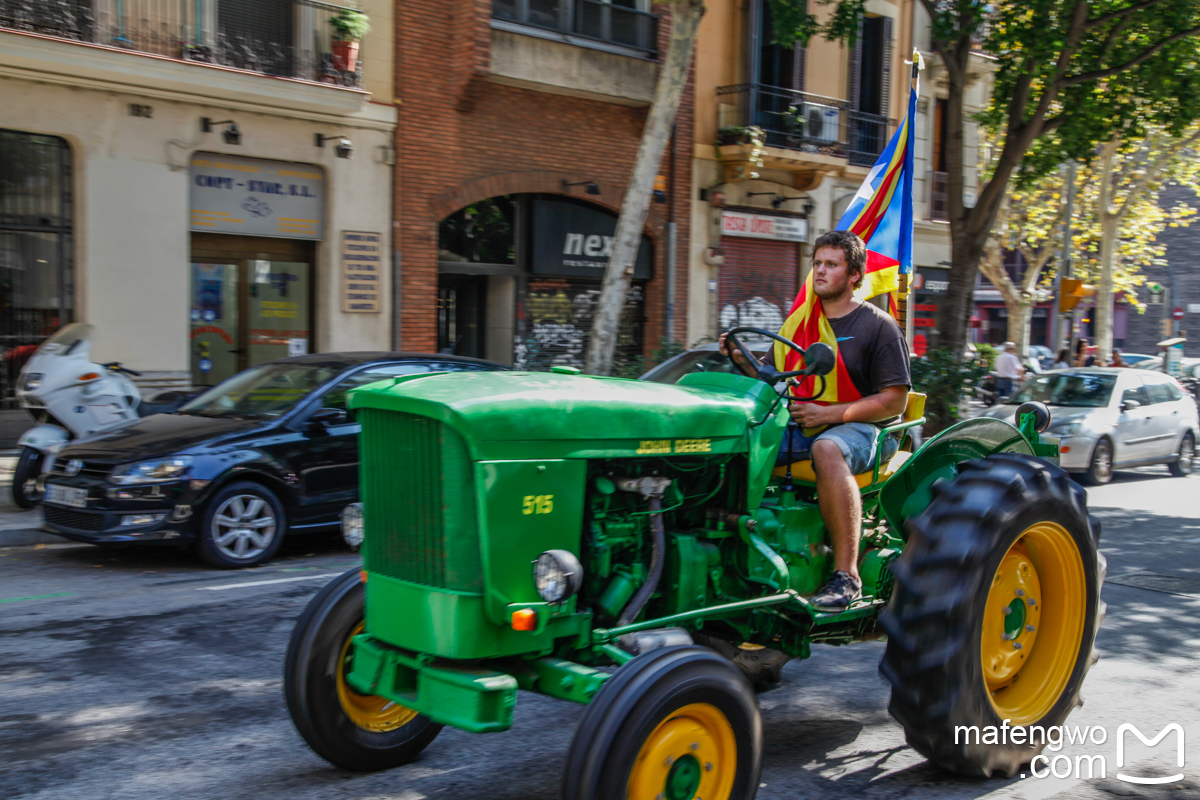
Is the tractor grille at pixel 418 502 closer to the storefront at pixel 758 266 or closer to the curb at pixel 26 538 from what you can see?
→ the curb at pixel 26 538

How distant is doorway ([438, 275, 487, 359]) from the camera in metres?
18.2

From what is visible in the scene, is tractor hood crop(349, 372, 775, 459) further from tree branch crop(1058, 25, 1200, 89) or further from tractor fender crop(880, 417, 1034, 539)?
tree branch crop(1058, 25, 1200, 89)

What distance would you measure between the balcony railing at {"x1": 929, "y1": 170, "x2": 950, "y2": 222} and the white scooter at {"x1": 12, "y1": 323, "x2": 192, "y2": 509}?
2109 centimetres

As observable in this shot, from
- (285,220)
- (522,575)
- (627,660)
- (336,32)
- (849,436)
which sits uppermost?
(336,32)

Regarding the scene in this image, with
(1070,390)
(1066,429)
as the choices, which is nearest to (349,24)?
(1066,429)

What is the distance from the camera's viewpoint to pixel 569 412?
3.56 m

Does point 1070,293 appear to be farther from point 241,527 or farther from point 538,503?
point 538,503

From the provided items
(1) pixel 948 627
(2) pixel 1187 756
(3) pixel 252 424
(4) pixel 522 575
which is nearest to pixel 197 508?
(3) pixel 252 424

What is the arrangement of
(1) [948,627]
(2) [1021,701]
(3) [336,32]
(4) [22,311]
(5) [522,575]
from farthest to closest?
(3) [336,32], (4) [22,311], (2) [1021,701], (1) [948,627], (5) [522,575]

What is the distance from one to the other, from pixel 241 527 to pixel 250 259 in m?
8.25

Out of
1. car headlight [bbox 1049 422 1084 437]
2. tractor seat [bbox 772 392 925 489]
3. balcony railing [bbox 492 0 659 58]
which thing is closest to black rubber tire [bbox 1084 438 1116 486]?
car headlight [bbox 1049 422 1084 437]

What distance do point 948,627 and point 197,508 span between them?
19.3 feet

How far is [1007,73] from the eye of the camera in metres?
17.5

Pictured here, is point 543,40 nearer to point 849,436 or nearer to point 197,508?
point 197,508
